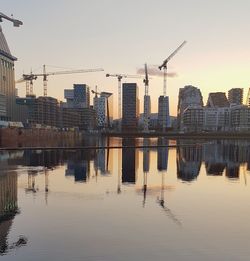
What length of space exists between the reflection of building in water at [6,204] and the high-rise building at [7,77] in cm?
12973

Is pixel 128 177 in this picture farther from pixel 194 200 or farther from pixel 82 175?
pixel 194 200

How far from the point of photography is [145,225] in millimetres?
18141

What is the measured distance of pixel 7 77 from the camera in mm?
164375

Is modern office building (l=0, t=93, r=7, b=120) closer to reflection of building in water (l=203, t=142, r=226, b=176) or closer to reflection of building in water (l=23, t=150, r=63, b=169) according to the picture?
reflection of building in water (l=23, t=150, r=63, b=169)

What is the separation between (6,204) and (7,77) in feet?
498

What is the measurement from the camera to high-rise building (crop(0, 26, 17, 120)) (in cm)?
15825

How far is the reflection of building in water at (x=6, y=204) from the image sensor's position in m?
15.9

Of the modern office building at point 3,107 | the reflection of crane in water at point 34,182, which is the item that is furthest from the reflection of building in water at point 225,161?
the modern office building at point 3,107

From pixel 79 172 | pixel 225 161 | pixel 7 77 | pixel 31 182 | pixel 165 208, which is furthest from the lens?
pixel 7 77

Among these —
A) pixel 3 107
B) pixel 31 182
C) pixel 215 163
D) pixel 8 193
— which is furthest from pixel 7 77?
pixel 8 193

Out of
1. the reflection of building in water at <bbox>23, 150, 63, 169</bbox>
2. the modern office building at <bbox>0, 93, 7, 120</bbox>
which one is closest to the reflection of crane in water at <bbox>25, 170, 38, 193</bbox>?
the reflection of building in water at <bbox>23, 150, 63, 169</bbox>

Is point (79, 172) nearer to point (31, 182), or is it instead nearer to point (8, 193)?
point (31, 182)

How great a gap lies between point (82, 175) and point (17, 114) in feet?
486

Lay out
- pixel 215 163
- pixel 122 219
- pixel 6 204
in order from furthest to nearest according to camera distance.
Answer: pixel 215 163 → pixel 6 204 → pixel 122 219
